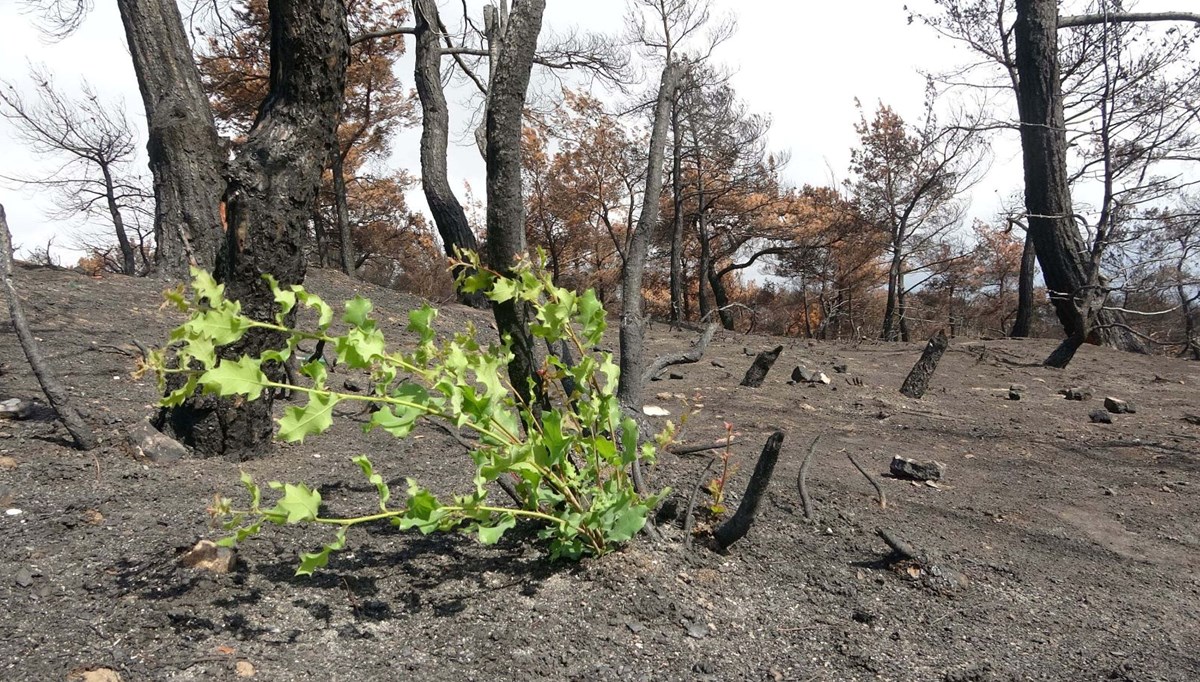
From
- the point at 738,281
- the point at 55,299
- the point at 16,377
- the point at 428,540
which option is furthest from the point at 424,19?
the point at 738,281

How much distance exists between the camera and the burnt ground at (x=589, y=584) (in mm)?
1345

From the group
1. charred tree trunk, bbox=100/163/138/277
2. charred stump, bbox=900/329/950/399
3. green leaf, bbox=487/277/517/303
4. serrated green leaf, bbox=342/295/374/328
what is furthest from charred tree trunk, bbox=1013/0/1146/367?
charred tree trunk, bbox=100/163/138/277

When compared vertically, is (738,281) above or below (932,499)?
above

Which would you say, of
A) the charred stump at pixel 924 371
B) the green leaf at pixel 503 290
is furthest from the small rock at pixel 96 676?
the charred stump at pixel 924 371

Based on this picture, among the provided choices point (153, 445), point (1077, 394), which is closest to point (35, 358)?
point (153, 445)

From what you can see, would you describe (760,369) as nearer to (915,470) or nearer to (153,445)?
(915,470)

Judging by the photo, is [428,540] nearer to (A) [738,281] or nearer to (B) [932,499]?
(B) [932,499]

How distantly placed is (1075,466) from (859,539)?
1.91m

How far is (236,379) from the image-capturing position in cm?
114

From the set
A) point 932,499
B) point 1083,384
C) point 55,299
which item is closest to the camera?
point 932,499

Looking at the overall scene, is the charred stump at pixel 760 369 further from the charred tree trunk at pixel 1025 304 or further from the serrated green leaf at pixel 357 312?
the charred tree trunk at pixel 1025 304

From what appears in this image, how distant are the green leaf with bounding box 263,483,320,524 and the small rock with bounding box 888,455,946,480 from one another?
2.49m

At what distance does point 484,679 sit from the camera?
129cm

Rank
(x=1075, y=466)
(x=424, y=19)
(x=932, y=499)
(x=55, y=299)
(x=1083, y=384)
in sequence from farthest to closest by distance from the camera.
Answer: (x=424, y=19) → (x=1083, y=384) → (x=55, y=299) → (x=1075, y=466) → (x=932, y=499)
